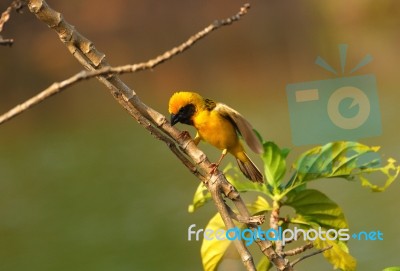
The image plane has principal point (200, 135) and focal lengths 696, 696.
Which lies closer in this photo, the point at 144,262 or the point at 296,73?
the point at 144,262

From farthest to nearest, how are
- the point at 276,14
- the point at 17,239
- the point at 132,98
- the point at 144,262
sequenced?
the point at 276,14, the point at 17,239, the point at 144,262, the point at 132,98

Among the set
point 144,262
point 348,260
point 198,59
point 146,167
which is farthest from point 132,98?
point 198,59

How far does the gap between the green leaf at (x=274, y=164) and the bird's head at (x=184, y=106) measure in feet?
0.44

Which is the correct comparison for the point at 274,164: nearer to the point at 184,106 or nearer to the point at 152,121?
the point at 184,106

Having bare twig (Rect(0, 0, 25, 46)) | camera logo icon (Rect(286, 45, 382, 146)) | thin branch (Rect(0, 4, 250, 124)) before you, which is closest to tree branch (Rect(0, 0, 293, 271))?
bare twig (Rect(0, 0, 25, 46))

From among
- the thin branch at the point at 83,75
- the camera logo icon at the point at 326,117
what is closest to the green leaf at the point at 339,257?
the thin branch at the point at 83,75

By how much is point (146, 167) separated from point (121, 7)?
727 millimetres

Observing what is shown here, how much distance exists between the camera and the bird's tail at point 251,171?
1.12 m

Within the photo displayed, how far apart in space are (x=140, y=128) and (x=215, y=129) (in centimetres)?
183

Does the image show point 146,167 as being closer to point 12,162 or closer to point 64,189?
point 64,189

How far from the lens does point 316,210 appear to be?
1.14 m

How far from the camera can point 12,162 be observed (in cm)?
286

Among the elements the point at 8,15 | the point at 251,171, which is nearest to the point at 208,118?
the point at 251,171

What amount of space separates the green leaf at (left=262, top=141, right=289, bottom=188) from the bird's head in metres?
0.13
